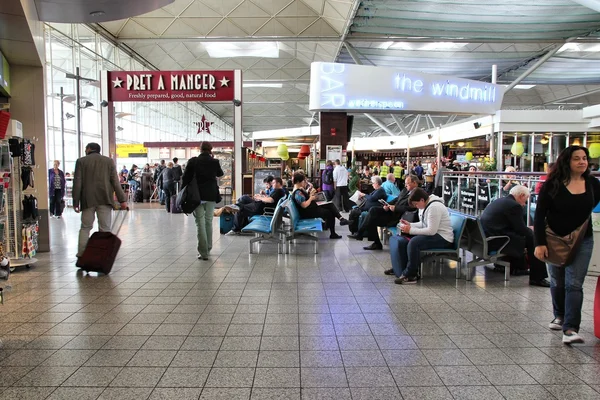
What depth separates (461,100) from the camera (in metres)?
17.0

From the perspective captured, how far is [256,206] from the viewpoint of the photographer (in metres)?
9.27

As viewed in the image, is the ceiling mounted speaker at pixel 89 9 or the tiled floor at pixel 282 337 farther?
the ceiling mounted speaker at pixel 89 9

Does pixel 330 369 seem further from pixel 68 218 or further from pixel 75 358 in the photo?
pixel 68 218

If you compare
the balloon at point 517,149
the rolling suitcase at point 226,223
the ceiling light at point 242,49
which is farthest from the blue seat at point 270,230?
the ceiling light at point 242,49

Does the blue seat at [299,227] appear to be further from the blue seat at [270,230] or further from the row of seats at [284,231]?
the blue seat at [270,230]

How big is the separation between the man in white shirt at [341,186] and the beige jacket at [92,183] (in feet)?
29.6

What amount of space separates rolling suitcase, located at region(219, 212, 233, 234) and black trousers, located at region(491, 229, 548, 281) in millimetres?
5631

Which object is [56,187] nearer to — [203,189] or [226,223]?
[226,223]

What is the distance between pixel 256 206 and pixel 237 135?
11.5 feet

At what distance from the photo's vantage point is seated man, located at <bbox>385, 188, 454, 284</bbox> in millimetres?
5312

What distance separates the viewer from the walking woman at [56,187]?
Answer: 12703 mm

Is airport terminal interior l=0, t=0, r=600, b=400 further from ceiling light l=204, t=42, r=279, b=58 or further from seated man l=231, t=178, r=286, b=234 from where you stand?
ceiling light l=204, t=42, r=279, b=58

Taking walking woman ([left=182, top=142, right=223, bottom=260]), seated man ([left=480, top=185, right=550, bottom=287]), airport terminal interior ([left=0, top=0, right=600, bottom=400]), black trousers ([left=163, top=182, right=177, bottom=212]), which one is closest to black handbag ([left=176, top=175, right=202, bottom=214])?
walking woman ([left=182, top=142, right=223, bottom=260])

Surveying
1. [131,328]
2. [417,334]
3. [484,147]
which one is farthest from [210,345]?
[484,147]
